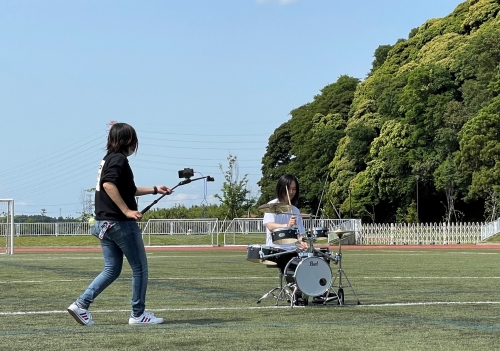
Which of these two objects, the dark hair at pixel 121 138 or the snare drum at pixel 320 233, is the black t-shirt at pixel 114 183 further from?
the snare drum at pixel 320 233

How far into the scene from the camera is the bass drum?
10078 mm

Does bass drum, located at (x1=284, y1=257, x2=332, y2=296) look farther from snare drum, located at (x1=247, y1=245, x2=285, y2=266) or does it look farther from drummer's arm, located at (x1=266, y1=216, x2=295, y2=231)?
drummer's arm, located at (x1=266, y1=216, x2=295, y2=231)

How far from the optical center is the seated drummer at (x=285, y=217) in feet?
34.2

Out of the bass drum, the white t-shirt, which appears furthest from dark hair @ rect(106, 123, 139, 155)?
the bass drum

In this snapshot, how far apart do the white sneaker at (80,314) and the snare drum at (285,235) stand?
259 centimetres

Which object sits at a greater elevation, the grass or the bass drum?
the grass

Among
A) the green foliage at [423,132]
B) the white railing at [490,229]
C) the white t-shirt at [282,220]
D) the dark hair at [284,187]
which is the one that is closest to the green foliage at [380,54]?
the green foliage at [423,132]

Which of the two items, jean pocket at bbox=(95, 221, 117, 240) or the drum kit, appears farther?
the drum kit

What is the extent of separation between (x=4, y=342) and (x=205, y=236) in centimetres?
4174

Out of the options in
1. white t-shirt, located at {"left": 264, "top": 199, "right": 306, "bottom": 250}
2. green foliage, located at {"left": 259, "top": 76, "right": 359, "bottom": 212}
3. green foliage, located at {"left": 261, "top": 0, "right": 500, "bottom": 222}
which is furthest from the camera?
green foliage, located at {"left": 259, "top": 76, "right": 359, "bottom": 212}

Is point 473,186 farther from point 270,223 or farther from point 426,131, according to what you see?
point 270,223

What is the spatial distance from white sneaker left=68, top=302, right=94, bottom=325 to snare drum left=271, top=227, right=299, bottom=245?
2.59 m

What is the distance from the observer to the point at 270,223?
10.5 metres

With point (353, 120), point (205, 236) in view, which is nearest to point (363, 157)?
point (353, 120)
